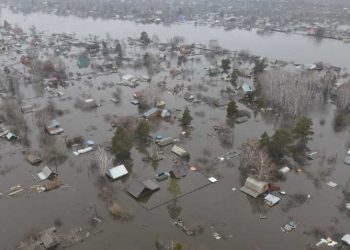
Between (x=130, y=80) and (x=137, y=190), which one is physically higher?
(x=130, y=80)

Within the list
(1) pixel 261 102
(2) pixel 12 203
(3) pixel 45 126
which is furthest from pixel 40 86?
(1) pixel 261 102

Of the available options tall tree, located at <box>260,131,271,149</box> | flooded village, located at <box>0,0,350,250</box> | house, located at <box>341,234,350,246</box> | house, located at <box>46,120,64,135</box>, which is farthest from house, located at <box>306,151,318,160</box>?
house, located at <box>46,120,64,135</box>

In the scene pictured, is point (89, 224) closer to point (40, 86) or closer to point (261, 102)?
point (261, 102)

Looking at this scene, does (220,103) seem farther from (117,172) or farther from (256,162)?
(117,172)

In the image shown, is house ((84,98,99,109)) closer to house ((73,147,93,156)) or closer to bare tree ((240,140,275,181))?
house ((73,147,93,156))

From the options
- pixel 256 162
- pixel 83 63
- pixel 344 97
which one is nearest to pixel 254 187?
pixel 256 162

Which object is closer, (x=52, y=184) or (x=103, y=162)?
(x=52, y=184)

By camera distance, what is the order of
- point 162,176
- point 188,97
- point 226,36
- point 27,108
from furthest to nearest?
point 226,36 < point 188,97 < point 27,108 < point 162,176
